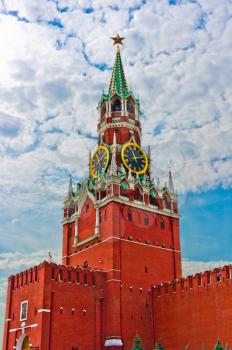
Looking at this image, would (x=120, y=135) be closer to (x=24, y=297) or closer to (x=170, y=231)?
(x=170, y=231)

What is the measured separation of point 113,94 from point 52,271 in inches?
955

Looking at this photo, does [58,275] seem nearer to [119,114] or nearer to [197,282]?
[197,282]

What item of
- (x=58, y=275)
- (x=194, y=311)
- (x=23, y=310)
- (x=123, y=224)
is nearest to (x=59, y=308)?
(x=58, y=275)

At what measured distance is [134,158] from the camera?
53.6 m

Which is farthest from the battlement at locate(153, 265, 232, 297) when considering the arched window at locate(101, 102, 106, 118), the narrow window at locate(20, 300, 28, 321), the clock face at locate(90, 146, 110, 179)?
the arched window at locate(101, 102, 106, 118)

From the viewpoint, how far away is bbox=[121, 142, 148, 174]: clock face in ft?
172

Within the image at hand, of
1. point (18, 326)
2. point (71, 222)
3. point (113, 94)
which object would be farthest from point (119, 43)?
point (18, 326)

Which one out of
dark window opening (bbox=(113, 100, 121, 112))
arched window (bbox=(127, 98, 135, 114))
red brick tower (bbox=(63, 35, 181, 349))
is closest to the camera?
red brick tower (bbox=(63, 35, 181, 349))

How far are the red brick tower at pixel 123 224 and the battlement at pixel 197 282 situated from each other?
6.44 ft

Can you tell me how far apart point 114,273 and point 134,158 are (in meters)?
14.5

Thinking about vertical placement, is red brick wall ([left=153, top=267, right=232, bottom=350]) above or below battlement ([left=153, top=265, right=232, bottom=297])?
below

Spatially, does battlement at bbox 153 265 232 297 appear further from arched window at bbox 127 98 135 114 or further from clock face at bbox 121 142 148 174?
arched window at bbox 127 98 135 114

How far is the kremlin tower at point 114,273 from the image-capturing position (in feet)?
134

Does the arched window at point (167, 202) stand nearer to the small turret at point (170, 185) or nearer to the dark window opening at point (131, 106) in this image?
the small turret at point (170, 185)
